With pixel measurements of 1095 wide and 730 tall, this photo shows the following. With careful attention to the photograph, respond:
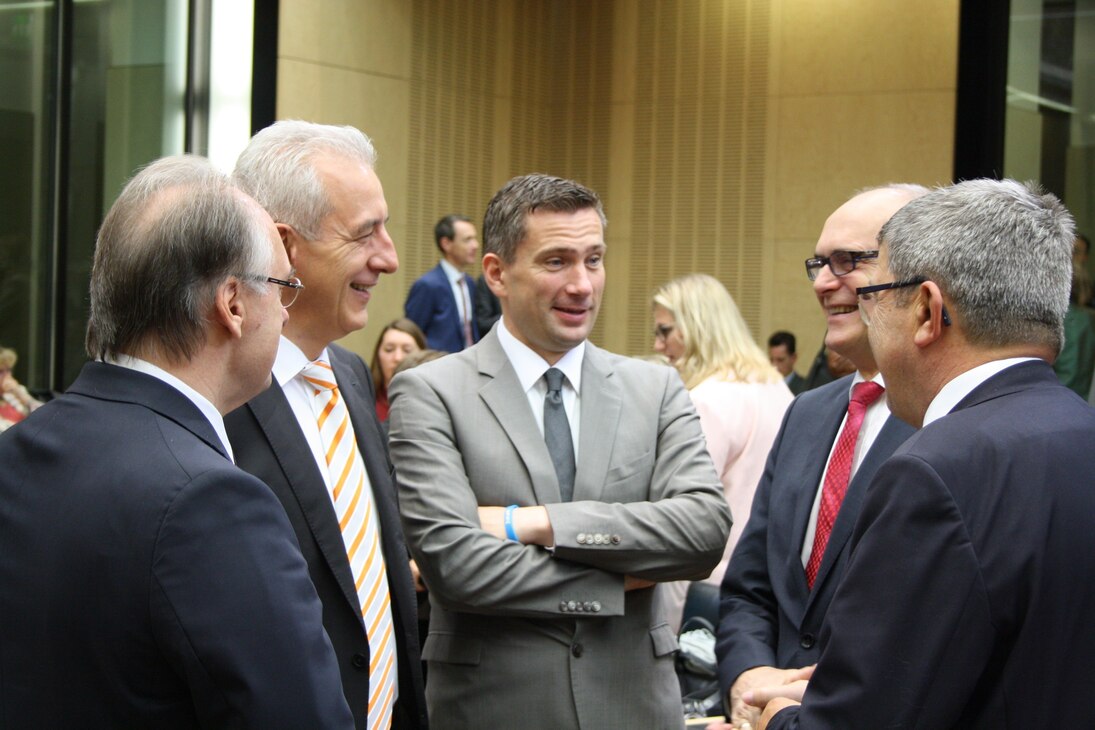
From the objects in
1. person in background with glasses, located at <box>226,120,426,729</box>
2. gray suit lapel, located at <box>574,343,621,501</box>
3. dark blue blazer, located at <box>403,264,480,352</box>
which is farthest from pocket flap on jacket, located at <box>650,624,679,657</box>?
dark blue blazer, located at <box>403,264,480,352</box>

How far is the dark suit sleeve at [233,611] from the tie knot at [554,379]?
4.68 ft

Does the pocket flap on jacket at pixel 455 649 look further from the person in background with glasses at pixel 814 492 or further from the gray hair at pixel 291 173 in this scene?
the gray hair at pixel 291 173

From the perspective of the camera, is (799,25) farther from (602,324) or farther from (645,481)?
(645,481)

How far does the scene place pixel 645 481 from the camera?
301 centimetres

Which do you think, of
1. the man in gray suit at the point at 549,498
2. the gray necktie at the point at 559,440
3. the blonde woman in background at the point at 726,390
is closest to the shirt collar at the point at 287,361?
the man in gray suit at the point at 549,498

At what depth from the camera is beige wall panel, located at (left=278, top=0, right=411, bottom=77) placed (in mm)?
10328

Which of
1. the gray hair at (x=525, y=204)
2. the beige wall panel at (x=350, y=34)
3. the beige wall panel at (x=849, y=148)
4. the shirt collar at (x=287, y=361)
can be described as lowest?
the shirt collar at (x=287, y=361)

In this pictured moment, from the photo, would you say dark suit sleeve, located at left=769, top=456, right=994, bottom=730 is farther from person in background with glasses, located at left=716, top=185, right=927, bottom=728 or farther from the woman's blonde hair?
the woman's blonde hair

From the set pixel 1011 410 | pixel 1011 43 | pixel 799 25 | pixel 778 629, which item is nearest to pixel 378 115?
pixel 799 25

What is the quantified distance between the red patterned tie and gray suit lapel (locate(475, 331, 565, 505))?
0.58 m

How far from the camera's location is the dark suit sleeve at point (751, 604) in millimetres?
2674

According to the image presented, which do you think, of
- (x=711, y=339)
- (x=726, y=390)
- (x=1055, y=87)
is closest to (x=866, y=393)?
(x=726, y=390)

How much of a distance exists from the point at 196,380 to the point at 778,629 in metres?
1.46

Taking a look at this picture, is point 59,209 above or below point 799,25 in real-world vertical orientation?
below
